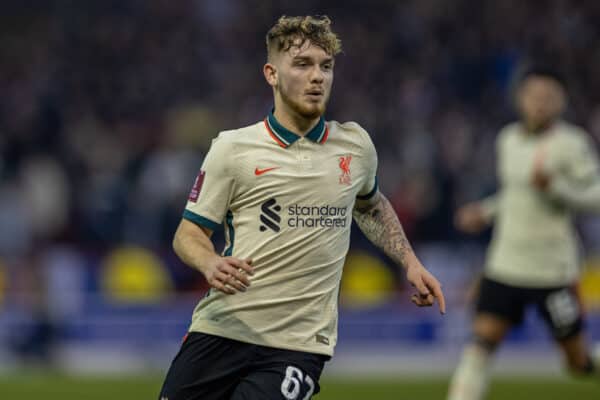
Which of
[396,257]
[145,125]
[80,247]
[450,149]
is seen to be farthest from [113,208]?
[396,257]

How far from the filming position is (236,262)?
499 cm

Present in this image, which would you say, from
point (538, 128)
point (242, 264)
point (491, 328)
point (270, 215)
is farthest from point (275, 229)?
point (538, 128)

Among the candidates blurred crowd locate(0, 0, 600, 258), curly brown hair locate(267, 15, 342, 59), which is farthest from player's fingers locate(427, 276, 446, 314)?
blurred crowd locate(0, 0, 600, 258)

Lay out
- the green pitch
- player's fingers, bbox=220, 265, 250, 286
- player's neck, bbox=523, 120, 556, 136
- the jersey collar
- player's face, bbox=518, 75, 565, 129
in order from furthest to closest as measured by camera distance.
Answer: the green pitch < player's neck, bbox=523, 120, 556, 136 < player's face, bbox=518, 75, 565, 129 < the jersey collar < player's fingers, bbox=220, 265, 250, 286

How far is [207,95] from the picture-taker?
20375mm

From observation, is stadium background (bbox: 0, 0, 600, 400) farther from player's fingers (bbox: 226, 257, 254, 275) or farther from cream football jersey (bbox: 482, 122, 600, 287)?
player's fingers (bbox: 226, 257, 254, 275)

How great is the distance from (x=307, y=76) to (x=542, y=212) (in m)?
4.22

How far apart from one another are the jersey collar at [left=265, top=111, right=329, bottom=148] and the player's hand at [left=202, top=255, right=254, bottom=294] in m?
0.79

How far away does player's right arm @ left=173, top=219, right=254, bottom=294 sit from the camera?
498 centimetres

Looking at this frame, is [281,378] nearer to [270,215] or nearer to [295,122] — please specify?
[270,215]

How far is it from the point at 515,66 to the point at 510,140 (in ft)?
31.3

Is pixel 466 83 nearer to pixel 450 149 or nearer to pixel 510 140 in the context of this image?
pixel 450 149

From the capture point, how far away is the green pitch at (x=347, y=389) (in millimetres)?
11484

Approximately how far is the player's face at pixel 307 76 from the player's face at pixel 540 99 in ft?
12.4
